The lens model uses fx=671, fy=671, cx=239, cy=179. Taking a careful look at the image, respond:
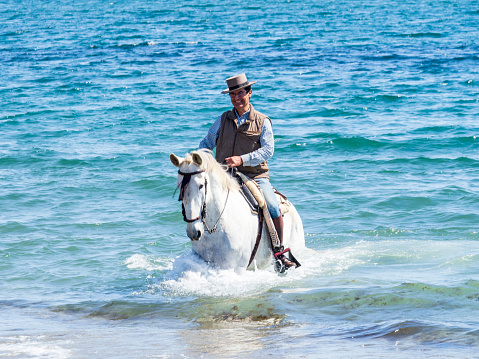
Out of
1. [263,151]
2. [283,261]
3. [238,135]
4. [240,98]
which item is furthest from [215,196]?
[283,261]

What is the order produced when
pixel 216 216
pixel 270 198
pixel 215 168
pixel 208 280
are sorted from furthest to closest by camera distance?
pixel 270 198
pixel 208 280
pixel 216 216
pixel 215 168

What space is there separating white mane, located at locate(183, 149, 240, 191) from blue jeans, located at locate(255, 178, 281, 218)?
475 mm

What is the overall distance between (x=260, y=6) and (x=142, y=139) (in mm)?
54460

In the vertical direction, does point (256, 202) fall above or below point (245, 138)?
below

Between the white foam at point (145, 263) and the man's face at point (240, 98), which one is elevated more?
the man's face at point (240, 98)

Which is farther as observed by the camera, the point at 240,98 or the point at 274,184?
the point at 274,184

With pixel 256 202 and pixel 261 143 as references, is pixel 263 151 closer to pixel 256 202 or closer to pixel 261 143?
pixel 261 143

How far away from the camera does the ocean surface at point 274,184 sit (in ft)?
24.0

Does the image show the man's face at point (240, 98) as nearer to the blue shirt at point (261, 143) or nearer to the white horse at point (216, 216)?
the blue shirt at point (261, 143)

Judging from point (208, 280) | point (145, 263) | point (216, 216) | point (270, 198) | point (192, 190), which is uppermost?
point (192, 190)

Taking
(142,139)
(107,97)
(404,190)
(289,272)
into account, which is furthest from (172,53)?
(289,272)

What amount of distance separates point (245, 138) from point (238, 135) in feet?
0.32

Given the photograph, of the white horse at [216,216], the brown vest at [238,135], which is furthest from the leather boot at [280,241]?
the brown vest at [238,135]

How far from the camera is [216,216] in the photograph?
309 inches
